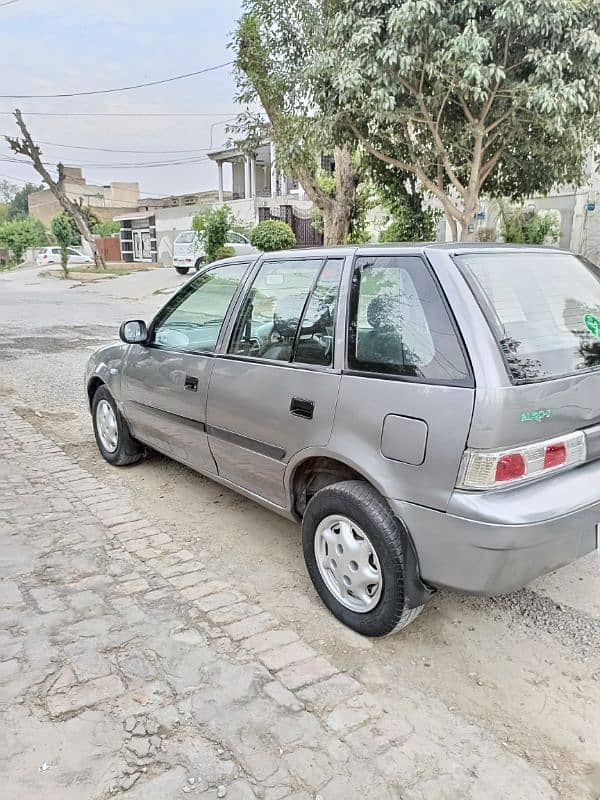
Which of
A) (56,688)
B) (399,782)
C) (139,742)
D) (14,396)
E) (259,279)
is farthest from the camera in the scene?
(14,396)

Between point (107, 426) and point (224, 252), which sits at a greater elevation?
point (224, 252)

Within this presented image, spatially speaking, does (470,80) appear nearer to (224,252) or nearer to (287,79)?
(287,79)

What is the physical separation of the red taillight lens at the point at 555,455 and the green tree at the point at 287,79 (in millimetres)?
8810

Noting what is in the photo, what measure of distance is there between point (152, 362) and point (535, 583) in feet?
8.76

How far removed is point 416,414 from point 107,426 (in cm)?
327

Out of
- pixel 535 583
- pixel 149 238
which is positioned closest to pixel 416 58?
pixel 535 583

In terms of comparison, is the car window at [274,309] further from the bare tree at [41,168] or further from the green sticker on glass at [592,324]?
the bare tree at [41,168]

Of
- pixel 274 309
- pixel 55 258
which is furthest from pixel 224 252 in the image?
pixel 55 258

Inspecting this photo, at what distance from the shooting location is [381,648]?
266 centimetres

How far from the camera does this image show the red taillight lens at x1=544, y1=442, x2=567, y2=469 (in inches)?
92.2

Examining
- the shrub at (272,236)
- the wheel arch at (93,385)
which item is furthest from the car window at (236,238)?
the wheel arch at (93,385)

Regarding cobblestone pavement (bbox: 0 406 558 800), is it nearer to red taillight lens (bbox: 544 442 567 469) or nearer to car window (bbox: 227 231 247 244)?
red taillight lens (bbox: 544 442 567 469)

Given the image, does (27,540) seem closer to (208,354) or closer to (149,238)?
(208,354)

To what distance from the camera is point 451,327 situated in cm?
235
